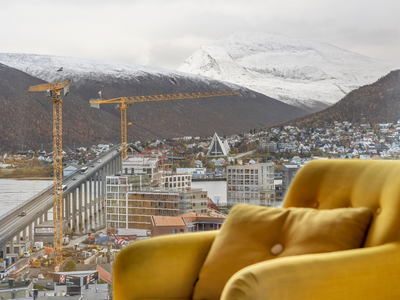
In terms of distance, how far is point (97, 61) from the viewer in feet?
14.3

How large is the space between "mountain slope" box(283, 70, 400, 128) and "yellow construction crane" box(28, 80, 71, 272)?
220cm

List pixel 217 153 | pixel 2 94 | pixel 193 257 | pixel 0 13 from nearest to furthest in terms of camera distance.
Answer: pixel 193 257 → pixel 0 13 → pixel 2 94 → pixel 217 153

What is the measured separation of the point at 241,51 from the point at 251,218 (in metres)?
3.23

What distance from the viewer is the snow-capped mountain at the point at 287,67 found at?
14.5 feet

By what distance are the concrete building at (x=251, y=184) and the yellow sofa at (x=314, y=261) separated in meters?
2.79

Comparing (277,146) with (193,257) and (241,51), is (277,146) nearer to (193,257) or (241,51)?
(241,51)

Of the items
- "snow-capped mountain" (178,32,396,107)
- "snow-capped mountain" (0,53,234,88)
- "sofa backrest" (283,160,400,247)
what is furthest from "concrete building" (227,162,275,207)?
"sofa backrest" (283,160,400,247)

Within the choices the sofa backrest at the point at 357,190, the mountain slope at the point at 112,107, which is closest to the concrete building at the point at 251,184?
the mountain slope at the point at 112,107

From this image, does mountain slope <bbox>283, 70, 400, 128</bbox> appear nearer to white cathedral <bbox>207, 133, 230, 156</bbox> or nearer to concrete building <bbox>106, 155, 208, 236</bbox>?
white cathedral <bbox>207, 133, 230, 156</bbox>

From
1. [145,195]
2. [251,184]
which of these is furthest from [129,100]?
[251,184]

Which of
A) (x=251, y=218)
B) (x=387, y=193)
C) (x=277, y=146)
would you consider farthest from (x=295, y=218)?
(x=277, y=146)

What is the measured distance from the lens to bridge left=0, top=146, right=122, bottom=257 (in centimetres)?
→ 440

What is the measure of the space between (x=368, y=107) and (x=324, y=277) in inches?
144

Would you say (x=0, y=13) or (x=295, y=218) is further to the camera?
(x=0, y=13)
